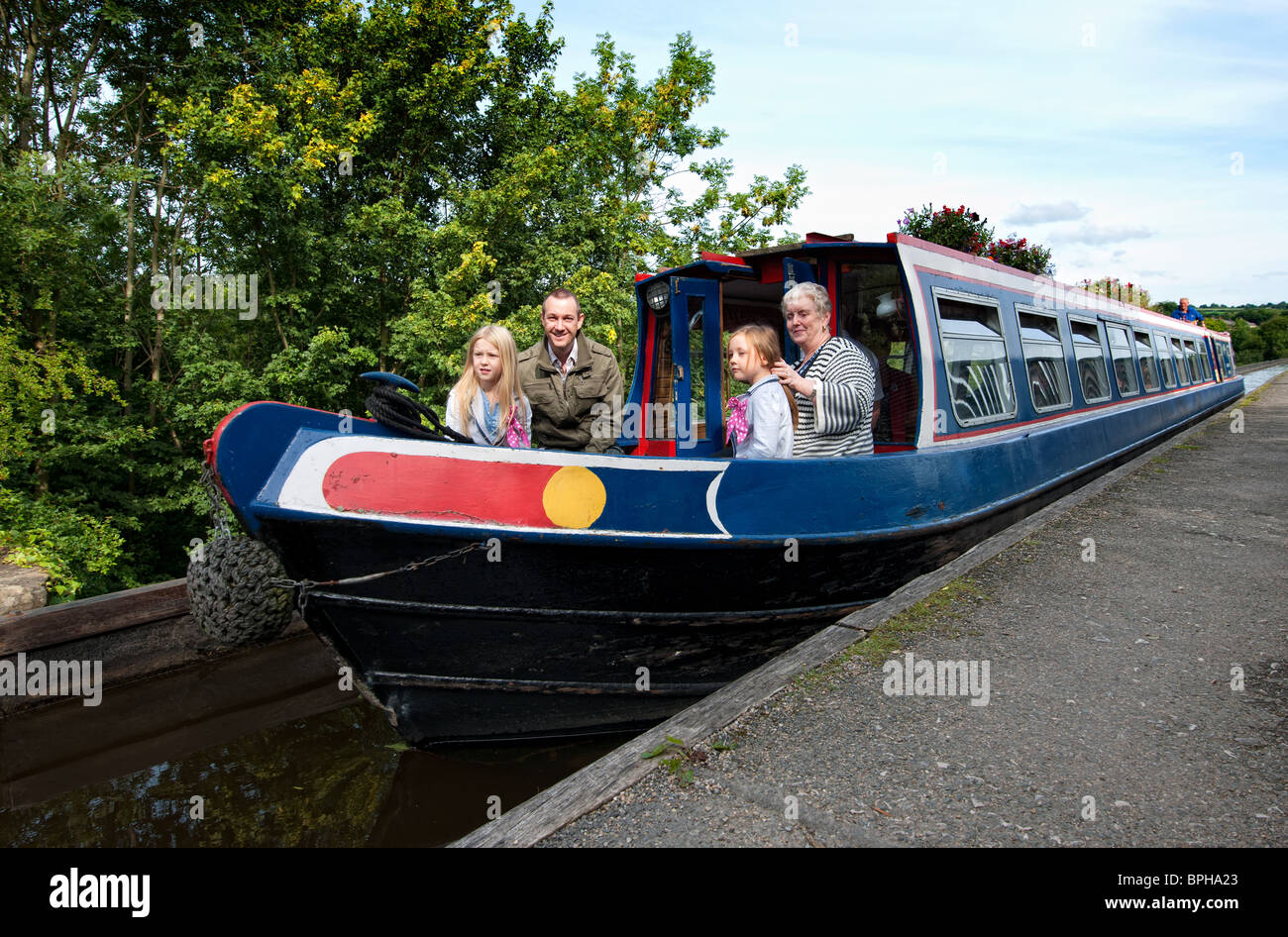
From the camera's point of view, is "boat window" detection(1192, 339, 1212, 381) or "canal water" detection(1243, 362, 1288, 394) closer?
"boat window" detection(1192, 339, 1212, 381)

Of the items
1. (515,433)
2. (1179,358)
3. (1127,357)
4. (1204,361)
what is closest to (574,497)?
(515,433)

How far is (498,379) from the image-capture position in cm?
359

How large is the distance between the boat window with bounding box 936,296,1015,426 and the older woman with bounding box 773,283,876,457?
1.27m

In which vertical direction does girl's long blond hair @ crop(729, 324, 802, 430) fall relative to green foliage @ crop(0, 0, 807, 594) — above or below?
below

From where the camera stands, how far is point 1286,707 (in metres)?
2.36

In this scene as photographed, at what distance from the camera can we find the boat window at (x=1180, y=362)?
12086mm

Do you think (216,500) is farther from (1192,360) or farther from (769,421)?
(1192,360)

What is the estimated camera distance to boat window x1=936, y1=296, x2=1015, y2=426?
15.1ft

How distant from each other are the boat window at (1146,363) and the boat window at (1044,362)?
4.00 metres

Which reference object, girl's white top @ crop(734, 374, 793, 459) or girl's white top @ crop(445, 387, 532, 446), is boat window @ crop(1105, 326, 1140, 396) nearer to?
girl's white top @ crop(734, 374, 793, 459)

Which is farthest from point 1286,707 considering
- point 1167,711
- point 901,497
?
point 901,497
